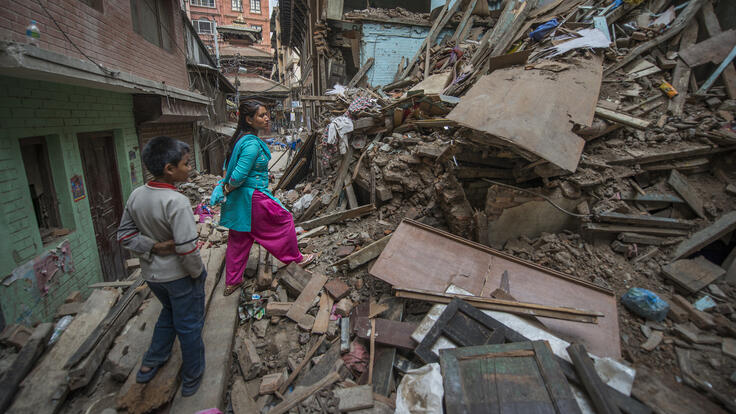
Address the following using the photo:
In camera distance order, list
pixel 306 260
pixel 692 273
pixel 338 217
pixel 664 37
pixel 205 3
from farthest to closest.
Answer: pixel 205 3 < pixel 338 217 < pixel 664 37 < pixel 306 260 < pixel 692 273

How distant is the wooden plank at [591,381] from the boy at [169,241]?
261cm

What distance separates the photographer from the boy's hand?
188 cm

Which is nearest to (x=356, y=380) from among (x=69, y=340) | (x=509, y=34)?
(x=69, y=340)

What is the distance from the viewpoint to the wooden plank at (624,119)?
11.4ft

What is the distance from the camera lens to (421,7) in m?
11.2

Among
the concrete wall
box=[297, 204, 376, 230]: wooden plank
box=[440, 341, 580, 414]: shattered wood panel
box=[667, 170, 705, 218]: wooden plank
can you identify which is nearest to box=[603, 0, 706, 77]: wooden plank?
box=[667, 170, 705, 218]: wooden plank

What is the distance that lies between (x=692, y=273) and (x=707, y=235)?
524mm

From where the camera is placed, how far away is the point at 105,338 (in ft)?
8.13

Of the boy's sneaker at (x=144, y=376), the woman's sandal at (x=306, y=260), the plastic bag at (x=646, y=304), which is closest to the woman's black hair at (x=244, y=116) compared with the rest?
the woman's sandal at (x=306, y=260)

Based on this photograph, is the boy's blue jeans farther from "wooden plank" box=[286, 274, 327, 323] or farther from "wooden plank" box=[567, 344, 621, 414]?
"wooden plank" box=[567, 344, 621, 414]

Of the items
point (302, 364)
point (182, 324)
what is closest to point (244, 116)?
point (182, 324)

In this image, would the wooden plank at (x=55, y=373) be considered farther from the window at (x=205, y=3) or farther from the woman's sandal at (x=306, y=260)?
the window at (x=205, y=3)

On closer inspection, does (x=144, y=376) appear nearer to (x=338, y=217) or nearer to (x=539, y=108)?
(x=338, y=217)

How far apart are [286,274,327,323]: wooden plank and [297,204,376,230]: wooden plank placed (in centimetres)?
156
